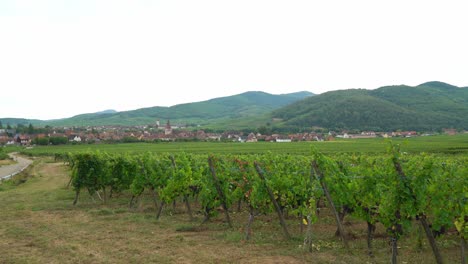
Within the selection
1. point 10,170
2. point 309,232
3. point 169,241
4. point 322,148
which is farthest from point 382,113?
point 169,241

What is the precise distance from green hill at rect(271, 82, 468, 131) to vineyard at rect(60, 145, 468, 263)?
133295 millimetres

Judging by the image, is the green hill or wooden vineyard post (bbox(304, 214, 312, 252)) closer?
wooden vineyard post (bbox(304, 214, 312, 252))

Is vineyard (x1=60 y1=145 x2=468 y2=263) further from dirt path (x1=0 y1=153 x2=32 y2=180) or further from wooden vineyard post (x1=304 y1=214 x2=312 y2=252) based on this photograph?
dirt path (x1=0 y1=153 x2=32 y2=180)

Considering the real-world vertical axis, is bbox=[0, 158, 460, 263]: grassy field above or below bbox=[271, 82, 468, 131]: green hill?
below

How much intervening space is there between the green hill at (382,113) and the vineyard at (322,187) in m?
133

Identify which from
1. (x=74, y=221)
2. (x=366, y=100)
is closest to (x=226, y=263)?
(x=74, y=221)

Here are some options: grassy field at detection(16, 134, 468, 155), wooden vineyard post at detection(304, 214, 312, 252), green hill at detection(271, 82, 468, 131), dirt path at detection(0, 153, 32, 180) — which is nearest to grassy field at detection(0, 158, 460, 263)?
wooden vineyard post at detection(304, 214, 312, 252)

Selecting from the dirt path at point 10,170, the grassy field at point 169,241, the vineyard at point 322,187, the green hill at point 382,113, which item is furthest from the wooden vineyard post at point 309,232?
the green hill at point 382,113

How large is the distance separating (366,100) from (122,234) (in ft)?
551

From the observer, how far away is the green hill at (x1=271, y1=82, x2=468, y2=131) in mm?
142250

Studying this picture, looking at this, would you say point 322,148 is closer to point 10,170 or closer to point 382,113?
point 10,170

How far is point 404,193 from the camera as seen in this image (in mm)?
8195

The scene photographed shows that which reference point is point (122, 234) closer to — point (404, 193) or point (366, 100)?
point (404, 193)

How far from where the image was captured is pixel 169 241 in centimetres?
1123
